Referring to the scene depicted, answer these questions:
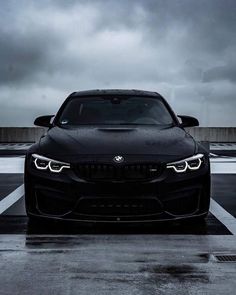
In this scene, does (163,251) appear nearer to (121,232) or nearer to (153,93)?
(121,232)

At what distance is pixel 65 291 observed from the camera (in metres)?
4.20

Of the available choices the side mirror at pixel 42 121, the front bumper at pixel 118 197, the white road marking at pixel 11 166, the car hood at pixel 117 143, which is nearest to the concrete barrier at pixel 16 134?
the white road marking at pixel 11 166

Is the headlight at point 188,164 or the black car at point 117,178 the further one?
the headlight at point 188,164

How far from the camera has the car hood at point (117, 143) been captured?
245 inches

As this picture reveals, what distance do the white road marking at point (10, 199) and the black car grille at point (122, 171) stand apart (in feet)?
7.84

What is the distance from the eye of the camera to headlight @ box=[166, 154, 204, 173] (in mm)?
6160

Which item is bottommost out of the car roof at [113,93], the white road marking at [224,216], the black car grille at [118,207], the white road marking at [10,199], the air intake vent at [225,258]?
the white road marking at [10,199]

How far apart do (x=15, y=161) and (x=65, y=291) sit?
1485 cm

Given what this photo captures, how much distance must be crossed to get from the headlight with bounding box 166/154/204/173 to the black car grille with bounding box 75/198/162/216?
37 cm

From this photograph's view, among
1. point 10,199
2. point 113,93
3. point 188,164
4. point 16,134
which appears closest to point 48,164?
point 188,164

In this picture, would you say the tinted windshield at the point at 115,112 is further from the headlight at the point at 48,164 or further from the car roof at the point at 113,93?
the headlight at the point at 48,164

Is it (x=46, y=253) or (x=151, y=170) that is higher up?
(x=151, y=170)

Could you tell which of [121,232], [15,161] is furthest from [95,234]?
[15,161]

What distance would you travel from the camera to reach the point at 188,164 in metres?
6.25
